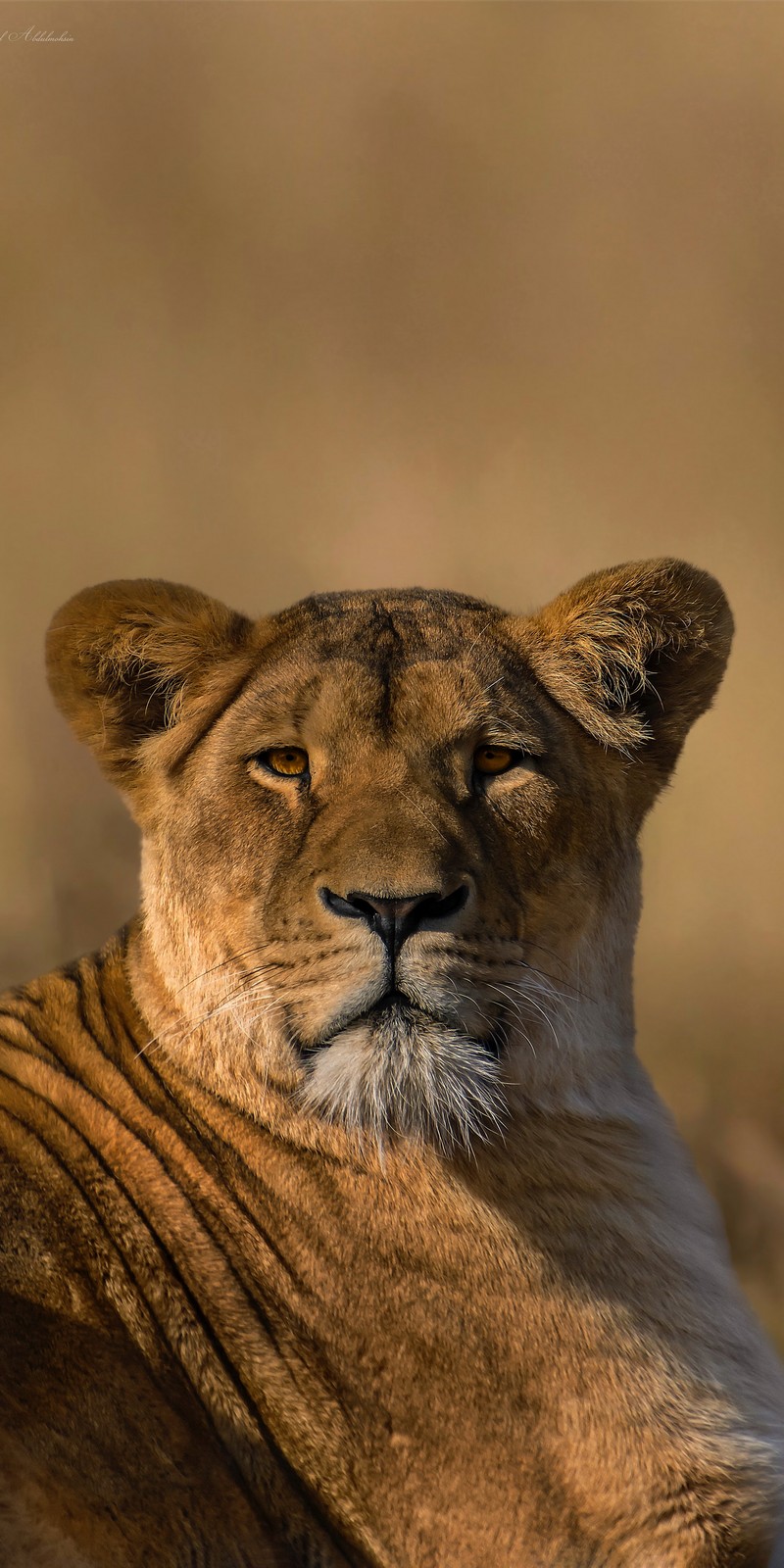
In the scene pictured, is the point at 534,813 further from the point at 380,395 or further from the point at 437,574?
the point at 380,395

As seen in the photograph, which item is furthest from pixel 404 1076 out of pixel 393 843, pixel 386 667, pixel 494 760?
pixel 386 667

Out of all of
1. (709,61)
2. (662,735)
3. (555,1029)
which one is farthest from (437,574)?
(555,1029)

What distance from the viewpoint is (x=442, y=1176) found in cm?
293

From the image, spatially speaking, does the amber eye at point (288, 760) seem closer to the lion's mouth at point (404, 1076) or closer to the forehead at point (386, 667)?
the forehead at point (386, 667)

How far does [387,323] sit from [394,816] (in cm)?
614

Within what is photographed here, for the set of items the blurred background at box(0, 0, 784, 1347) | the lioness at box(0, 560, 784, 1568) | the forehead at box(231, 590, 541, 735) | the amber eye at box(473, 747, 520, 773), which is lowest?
the lioness at box(0, 560, 784, 1568)

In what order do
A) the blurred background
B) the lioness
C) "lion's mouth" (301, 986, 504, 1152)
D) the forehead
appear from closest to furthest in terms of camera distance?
the lioness
"lion's mouth" (301, 986, 504, 1152)
the forehead
the blurred background

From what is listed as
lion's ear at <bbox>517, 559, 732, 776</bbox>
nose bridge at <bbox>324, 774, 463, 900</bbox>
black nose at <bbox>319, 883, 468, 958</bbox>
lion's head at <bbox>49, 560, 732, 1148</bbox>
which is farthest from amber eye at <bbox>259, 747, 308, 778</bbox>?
lion's ear at <bbox>517, 559, 732, 776</bbox>

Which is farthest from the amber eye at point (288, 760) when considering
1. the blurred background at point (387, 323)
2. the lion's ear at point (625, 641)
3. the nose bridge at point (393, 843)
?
the blurred background at point (387, 323)

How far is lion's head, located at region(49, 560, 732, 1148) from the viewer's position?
2.78m

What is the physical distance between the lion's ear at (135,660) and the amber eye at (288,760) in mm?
249

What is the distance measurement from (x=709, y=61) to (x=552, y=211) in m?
1.03

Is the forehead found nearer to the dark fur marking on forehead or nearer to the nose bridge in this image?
the dark fur marking on forehead

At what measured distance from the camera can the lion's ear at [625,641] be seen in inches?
133
